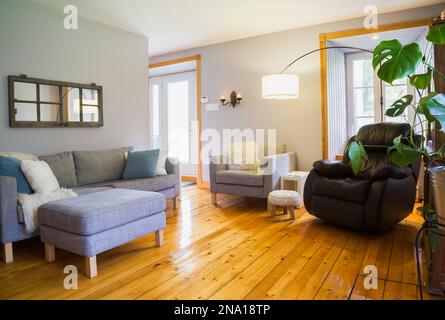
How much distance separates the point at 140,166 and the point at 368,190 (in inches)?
→ 97.1

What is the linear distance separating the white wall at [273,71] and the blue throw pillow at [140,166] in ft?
5.97

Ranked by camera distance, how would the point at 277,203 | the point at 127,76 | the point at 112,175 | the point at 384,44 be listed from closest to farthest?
the point at 384,44 < the point at 277,203 < the point at 112,175 < the point at 127,76

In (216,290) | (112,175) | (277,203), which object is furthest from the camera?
(112,175)

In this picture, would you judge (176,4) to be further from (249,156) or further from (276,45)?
(249,156)

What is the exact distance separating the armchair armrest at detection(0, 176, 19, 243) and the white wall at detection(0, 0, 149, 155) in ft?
3.38

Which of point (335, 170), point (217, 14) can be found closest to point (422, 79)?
point (335, 170)

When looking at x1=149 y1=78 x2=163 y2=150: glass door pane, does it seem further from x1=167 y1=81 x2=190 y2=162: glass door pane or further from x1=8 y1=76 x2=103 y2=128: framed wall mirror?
x1=8 y1=76 x2=103 y2=128: framed wall mirror

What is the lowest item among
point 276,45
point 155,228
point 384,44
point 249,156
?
point 155,228

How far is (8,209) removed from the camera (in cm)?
240

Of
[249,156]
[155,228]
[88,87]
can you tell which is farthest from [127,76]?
[155,228]

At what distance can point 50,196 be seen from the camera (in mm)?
2645

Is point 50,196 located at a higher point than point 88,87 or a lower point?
lower

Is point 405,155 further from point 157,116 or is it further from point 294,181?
point 157,116

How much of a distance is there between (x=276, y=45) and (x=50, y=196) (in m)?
3.65
